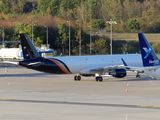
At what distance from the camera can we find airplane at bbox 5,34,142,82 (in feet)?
148

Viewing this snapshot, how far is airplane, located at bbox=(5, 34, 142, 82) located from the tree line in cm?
5429

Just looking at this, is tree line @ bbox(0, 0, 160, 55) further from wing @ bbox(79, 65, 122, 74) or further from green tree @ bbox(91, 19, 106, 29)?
wing @ bbox(79, 65, 122, 74)

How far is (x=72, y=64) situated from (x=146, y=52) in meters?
17.3

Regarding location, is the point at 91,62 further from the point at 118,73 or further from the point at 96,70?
the point at 118,73

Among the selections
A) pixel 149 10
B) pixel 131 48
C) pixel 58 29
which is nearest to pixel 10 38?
pixel 58 29

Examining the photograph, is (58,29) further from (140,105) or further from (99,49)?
(140,105)

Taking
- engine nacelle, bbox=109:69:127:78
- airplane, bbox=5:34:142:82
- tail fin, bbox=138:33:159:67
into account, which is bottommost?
engine nacelle, bbox=109:69:127:78

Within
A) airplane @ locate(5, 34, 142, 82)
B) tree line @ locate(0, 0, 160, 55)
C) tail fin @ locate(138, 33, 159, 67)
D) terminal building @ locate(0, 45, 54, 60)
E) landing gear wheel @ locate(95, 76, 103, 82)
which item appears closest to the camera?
tail fin @ locate(138, 33, 159, 67)

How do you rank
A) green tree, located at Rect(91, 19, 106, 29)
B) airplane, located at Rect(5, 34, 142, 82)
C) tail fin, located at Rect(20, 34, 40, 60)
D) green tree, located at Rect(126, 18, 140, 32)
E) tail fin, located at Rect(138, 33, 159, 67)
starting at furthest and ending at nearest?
green tree, located at Rect(91, 19, 106, 29) < green tree, located at Rect(126, 18, 140, 32) < tail fin, located at Rect(20, 34, 40, 60) < airplane, located at Rect(5, 34, 142, 82) < tail fin, located at Rect(138, 33, 159, 67)

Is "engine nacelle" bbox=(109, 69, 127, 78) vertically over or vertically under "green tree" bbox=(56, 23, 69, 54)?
under

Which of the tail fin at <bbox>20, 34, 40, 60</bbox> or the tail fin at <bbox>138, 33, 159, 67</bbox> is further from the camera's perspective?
the tail fin at <bbox>20, 34, 40, 60</bbox>

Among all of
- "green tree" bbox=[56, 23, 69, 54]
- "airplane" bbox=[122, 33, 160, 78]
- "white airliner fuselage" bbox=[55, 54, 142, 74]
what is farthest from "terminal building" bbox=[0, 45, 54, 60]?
"airplane" bbox=[122, 33, 160, 78]

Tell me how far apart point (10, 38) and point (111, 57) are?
7794 cm

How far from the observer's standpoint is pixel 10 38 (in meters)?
123
